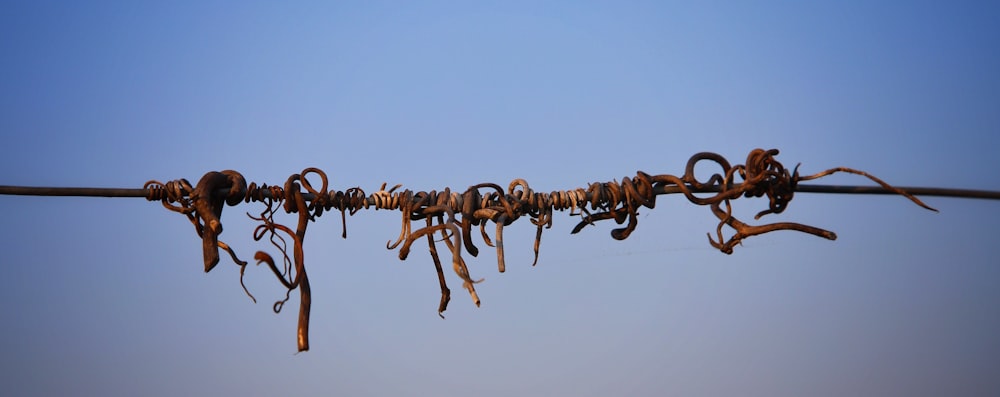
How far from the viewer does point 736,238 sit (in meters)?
1.70

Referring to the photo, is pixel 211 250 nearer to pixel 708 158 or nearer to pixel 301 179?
pixel 301 179

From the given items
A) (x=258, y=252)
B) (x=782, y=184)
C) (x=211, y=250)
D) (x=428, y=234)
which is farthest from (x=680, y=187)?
(x=211, y=250)

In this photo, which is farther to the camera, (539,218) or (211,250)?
(539,218)

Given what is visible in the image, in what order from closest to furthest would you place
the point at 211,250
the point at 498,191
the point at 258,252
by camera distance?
the point at 258,252 → the point at 211,250 → the point at 498,191

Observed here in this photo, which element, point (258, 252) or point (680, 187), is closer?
point (258, 252)

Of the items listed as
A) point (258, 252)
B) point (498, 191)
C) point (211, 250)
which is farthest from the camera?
point (498, 191)

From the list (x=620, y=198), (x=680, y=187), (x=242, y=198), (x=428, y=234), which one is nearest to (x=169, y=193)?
(x=242, y=198)

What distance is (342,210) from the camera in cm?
172

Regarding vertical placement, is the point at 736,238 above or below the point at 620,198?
below

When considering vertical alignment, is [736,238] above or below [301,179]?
below

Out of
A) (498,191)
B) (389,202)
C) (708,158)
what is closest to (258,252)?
(389,202)

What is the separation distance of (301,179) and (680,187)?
80 centimetres

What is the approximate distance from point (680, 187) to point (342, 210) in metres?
0.71

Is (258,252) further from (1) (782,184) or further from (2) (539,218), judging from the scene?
(1) (782,184)
